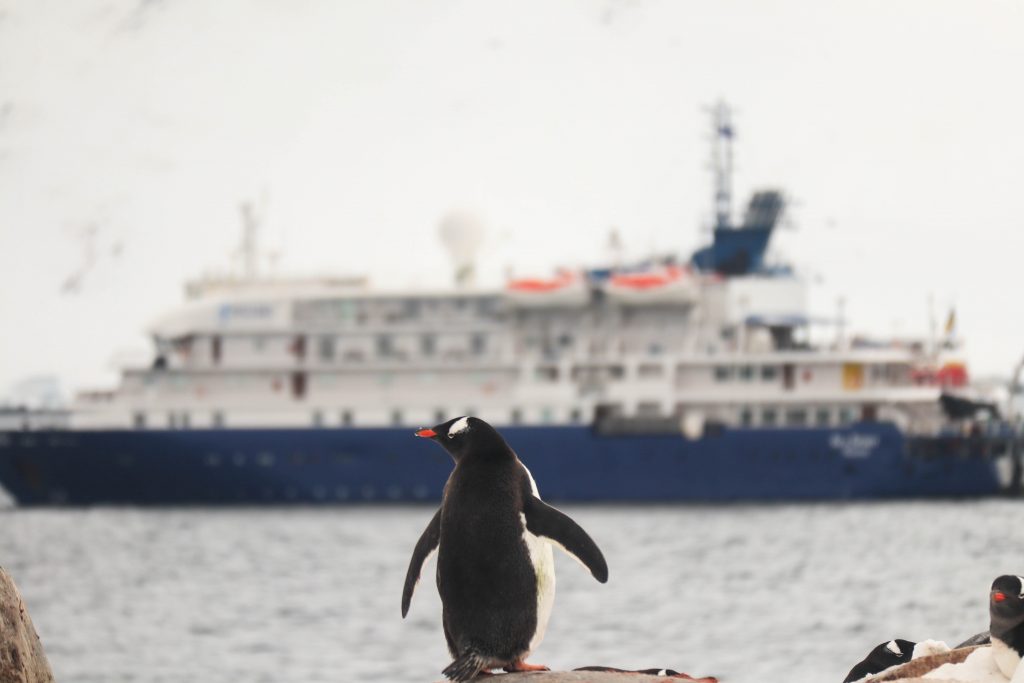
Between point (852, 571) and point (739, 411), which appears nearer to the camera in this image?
point (852, 571)

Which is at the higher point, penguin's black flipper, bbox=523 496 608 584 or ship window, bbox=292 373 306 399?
penguin's black flipper, bbox=523 496 608 584

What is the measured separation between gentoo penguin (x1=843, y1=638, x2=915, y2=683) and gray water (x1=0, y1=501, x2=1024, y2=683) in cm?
915

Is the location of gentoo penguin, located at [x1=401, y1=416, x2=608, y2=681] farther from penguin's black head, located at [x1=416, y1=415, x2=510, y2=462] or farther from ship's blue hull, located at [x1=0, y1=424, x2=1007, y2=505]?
ship's blue hull, located at [x1=0, y1=424, x2=1007, y2=505]

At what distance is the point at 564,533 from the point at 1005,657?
1154 mm

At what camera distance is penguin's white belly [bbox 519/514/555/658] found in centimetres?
477

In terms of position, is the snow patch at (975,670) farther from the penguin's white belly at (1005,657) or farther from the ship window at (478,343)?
the ship window at (478,343)

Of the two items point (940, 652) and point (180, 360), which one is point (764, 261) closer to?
point (180, 360)

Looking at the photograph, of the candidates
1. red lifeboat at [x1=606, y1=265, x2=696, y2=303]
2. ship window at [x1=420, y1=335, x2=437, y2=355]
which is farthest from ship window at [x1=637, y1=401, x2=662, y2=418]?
ship window at [x1=420, y1=335, x2=437, y2=355]

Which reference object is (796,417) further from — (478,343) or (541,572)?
(541,572)

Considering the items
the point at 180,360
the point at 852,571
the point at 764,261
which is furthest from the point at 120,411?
the point at 852,571

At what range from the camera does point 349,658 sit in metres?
16.1

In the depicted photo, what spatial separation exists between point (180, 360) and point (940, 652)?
112ft

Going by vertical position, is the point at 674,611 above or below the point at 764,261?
below

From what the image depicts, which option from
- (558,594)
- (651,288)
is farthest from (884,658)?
(651,288)
